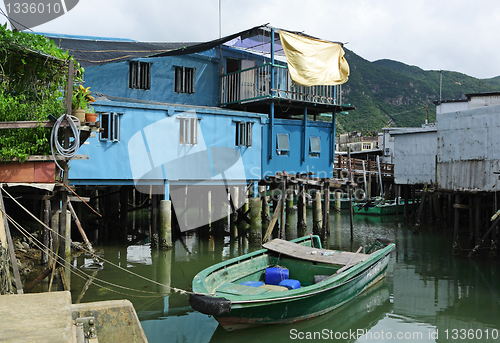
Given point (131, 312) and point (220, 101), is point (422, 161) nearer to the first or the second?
point (220, 101)

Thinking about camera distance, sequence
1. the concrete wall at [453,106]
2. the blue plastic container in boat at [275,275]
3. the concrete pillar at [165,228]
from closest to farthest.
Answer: the blue plastic container in boat at [275,275] → the concrete pillar at [165,228] → the concrete wall at [453,106]

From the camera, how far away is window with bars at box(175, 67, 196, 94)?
789 inches

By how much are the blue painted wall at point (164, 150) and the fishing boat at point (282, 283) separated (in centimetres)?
542

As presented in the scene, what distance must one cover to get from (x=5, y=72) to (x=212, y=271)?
634 centimetres

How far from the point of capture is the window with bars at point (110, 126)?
1548cm

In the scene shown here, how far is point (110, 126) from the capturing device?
51.2ft

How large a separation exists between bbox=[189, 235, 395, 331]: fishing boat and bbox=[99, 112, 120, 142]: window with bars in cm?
710

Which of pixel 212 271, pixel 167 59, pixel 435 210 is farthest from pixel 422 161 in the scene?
pixel 212 271

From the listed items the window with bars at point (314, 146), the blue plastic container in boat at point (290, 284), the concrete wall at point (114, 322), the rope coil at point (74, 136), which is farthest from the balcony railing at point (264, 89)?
the concrete wall at point (114, 322)

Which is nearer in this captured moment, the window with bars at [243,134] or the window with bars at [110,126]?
the window with bars at [110,126]

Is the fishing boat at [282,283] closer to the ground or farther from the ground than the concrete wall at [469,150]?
closer to the ground

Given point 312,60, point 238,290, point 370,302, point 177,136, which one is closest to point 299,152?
point 312,60

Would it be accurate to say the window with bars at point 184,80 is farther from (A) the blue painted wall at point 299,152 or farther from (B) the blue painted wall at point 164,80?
(A) the blue painted wall at point 299,152

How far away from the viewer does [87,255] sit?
15914mm
